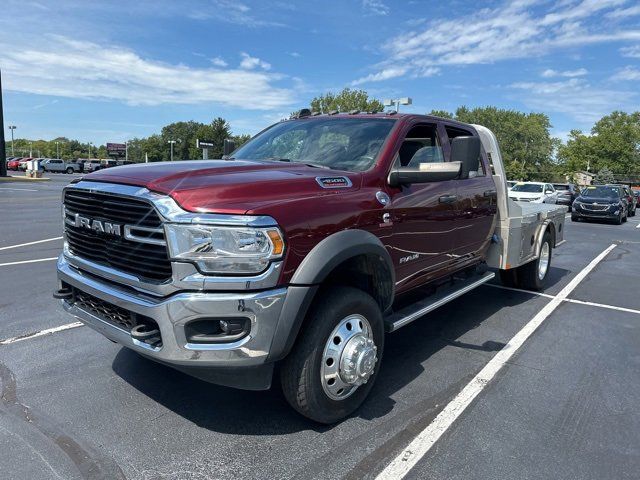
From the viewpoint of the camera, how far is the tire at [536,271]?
6711 millimetres

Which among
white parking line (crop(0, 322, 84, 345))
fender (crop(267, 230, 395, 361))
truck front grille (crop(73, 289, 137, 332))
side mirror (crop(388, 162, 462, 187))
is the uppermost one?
side mirror (crop(388, 162, 462, 187))

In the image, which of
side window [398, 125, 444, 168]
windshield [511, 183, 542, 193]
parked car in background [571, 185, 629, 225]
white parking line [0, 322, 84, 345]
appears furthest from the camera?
windshield [511, 183, 542, 193]

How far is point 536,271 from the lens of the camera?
6730mm

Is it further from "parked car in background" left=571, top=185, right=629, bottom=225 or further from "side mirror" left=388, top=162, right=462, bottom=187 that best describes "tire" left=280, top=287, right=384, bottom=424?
"parked car in background" left=571, top=185, right=629, bottom=225

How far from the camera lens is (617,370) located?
421cm

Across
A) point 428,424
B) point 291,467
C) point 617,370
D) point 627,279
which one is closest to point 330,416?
point 291,467

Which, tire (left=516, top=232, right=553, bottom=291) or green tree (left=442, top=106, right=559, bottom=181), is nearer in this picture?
tire (left=516, top=232, right=553, bottom=291)

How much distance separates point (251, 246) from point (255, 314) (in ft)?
1.16

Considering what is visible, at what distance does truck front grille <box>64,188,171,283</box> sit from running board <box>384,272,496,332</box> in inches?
67.8

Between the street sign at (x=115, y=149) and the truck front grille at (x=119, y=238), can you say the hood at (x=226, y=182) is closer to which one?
the truck front grille at (x=119, y=238)

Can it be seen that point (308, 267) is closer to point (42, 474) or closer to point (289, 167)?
point (289, 167)

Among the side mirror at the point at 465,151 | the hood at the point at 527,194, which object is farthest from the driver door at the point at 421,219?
the hood at the point at 527,194

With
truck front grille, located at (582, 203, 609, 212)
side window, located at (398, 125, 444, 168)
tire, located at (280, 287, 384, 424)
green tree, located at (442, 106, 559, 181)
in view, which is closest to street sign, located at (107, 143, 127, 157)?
green tree, located at (442, 106, 559, 181)

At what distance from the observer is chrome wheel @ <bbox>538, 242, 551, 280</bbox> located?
688cm
